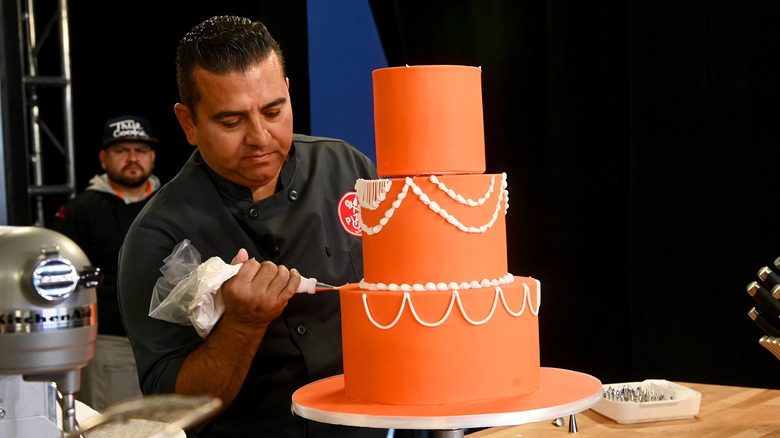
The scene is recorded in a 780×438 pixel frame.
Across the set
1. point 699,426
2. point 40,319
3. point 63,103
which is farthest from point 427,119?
point 63,103

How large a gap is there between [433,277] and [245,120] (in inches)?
21.1

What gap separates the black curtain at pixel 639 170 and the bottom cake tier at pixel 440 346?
5.27ft

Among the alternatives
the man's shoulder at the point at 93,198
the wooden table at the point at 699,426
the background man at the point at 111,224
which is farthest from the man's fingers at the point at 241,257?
the man's shoulder at the point at 93,198

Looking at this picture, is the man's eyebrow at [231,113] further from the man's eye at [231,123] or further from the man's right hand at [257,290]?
the man's right hand at [257,290]

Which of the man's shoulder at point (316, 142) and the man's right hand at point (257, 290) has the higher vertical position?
the man's shoulder at point (316, 142)

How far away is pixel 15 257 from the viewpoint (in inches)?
28.8

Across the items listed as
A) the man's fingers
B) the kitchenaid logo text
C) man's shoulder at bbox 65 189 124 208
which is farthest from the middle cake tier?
man's shoulder at bbox 65 189 124 208

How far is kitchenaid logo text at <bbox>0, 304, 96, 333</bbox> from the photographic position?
0.73m

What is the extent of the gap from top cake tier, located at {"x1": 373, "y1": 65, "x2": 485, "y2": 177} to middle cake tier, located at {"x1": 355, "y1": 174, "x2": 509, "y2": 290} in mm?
28

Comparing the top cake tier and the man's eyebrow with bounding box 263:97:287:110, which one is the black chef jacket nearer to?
the man's eyebrow with bounding box 263:97:287:110

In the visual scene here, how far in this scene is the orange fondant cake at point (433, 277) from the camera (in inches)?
51.7

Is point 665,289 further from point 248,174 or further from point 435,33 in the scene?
point 248,174

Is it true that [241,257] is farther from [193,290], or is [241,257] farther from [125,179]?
[125,179]

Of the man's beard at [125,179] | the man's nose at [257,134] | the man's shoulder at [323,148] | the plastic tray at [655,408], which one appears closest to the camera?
the man's nose at [257,134]
